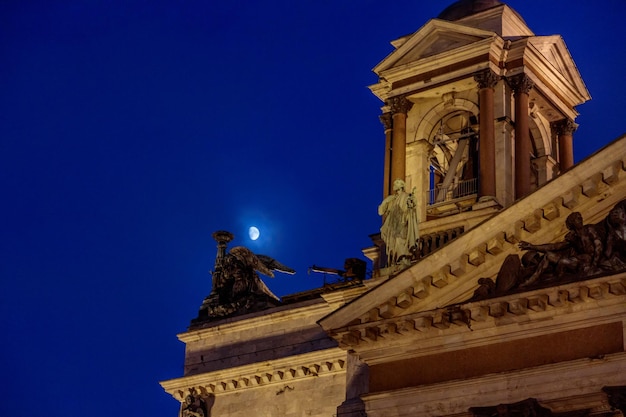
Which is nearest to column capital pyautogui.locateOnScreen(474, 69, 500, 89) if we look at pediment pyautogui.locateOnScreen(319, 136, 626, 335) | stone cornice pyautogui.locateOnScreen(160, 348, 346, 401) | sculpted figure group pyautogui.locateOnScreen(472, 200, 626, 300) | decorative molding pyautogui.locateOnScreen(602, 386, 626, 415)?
stone cornice pyautogui.locateOnScreen(160, 348, 346, 401)

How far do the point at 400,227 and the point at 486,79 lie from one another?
640 cm

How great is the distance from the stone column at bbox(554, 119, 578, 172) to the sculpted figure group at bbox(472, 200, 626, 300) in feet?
39.2

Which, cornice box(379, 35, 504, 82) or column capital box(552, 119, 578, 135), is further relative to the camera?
column capital box(552, 119, 578, 135)

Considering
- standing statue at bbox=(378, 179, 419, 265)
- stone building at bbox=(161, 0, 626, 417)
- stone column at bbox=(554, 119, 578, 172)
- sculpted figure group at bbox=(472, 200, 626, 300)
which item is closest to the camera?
sculpted figure group at bbox=(472, 200, 626, 300)

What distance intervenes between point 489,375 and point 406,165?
1138 centimetres

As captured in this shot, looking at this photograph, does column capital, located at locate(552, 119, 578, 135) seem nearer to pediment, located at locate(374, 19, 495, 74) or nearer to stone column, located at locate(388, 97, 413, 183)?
pediment, located at locate(374, 19, 495, 74)

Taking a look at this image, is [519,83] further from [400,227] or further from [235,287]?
[235,287]

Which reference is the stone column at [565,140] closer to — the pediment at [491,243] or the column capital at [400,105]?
the column capital at [400,105]

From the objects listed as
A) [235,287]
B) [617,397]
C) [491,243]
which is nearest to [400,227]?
[491,243]

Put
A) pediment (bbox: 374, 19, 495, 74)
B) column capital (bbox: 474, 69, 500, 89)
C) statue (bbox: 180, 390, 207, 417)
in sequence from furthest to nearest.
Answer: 1. pediment (bbox: 374, 19, 495, 74)
2. column capital (bbox: 474, 69, 500, 89)
3. statue (bbox: 180, 390, 207, 417)

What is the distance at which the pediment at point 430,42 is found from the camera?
3897 cm

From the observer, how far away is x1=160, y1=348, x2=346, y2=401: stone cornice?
1350 inches

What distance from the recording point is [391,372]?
29.8 metres

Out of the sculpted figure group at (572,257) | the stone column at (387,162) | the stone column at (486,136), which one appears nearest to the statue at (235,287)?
the stone column at (387,162)
